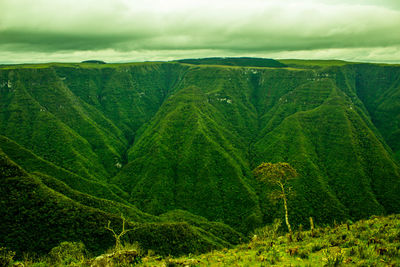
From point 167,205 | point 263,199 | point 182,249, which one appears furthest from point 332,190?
point 182,249

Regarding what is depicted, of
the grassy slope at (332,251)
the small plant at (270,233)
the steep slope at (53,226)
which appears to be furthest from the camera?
the steep slope at (53,226)

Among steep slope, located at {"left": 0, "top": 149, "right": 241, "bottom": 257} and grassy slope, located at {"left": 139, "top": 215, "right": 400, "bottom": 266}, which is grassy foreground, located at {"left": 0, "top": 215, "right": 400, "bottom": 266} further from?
steep slope, located at {"left": 0, "top": 149, "right": 241, "bottom": 257}

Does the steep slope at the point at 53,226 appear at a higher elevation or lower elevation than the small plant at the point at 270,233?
lower

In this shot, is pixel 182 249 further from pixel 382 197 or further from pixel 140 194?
pixel 382 197

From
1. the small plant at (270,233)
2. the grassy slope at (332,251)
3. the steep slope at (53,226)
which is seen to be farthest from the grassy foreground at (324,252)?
the steep slope at (53,226)

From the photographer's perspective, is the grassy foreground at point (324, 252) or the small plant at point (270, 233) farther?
the small plant at point (270, 233)

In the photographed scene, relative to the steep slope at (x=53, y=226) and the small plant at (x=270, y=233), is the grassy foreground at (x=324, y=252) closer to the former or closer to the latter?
the small plant at (x=270, y=233)

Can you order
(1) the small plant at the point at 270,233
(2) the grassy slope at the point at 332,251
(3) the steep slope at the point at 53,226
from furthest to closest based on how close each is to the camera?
(3) the steep slope at the point at 53,226 → (1) the small plant at the point at 270,233 → (2) the grassy slope at the point at 332,251

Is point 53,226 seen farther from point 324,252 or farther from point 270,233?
point 324,252

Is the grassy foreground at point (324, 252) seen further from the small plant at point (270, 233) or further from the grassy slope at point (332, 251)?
the small plant at point (270, 233)

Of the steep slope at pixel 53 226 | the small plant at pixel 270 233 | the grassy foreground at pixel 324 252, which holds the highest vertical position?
the grassy foreground at pixel 324 252

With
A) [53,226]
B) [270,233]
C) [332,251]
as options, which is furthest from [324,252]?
[53,226]
